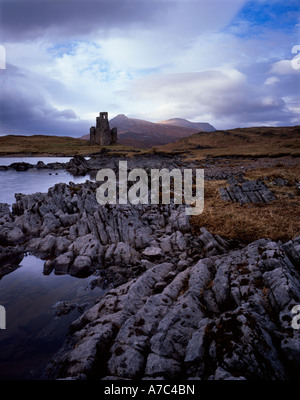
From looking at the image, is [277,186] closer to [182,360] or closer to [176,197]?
[176,197]

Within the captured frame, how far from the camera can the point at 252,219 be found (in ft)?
67.1

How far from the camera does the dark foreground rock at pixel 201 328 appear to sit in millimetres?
7125

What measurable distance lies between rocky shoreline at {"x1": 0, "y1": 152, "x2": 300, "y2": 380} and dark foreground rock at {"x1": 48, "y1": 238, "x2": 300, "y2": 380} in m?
0.03

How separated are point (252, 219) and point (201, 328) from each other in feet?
47.6

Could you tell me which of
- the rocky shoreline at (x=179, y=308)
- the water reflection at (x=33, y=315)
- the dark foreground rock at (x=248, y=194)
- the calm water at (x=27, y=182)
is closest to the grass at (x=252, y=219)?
the dark foreground rock at (x=248, y=194)

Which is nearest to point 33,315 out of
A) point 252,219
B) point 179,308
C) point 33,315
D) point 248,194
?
point 33,315

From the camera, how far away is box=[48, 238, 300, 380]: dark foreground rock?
23.4ft

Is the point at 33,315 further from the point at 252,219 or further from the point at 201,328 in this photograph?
the point at 252,219

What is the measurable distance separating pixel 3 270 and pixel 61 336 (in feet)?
32.5

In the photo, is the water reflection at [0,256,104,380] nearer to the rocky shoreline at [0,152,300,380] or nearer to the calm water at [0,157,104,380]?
the calm water at [0,157,104,380]

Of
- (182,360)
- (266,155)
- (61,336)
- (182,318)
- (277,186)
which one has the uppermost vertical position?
(266,155)
